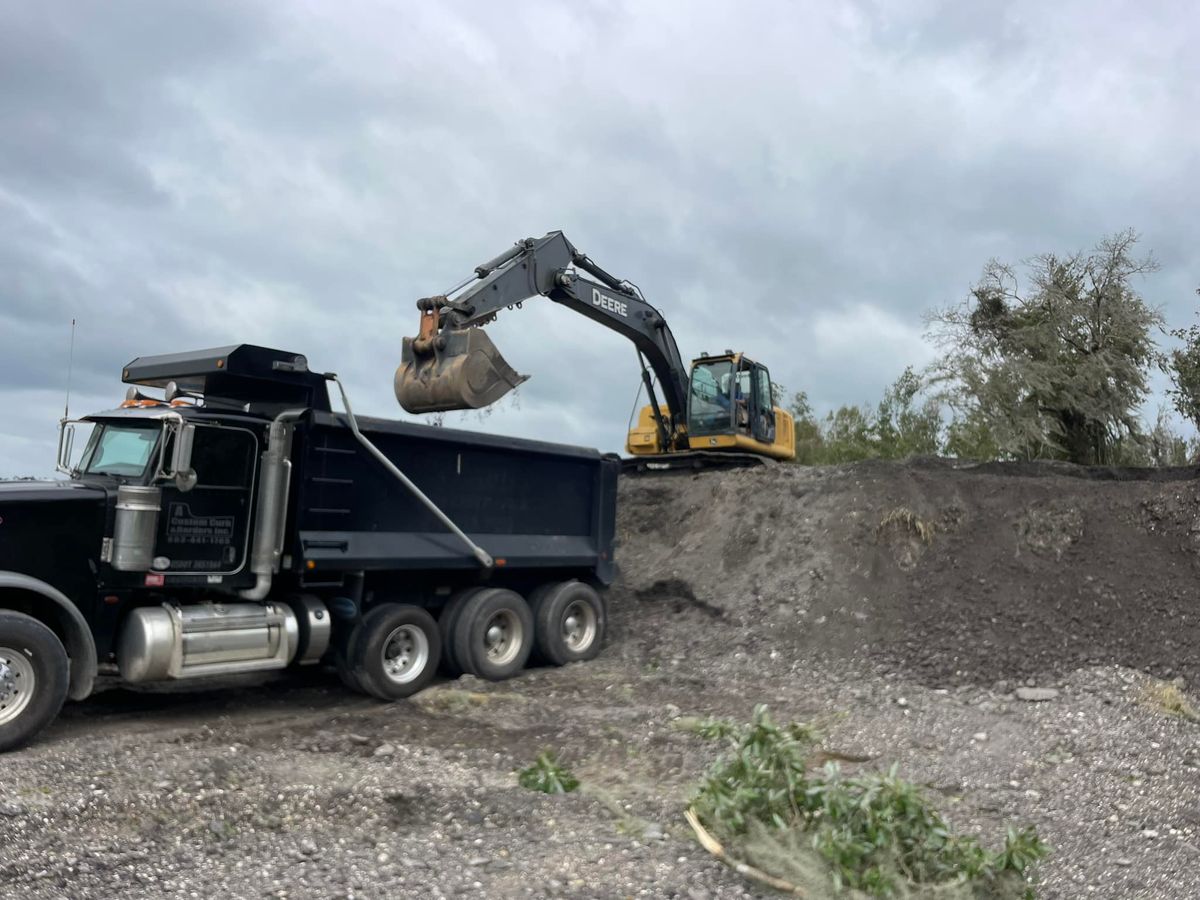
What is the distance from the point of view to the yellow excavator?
11.2 metres

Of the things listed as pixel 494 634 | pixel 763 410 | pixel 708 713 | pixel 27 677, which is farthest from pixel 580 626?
pixel 763 410

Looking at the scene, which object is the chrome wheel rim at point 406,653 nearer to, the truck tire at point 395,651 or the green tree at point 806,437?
the truck tire at point 395,651

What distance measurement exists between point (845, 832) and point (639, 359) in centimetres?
1331

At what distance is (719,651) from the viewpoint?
1208cm

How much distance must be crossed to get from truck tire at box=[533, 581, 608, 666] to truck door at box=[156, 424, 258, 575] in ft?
11.7

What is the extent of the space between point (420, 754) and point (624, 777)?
146 cm

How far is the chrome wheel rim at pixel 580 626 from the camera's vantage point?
11633mm

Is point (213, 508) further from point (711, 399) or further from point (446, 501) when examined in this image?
point (711, 399)

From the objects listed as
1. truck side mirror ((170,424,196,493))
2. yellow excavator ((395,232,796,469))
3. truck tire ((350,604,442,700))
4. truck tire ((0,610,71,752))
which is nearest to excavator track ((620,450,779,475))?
yellow excavator ((395,232,796,469))

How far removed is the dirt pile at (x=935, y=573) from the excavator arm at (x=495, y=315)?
3369mm

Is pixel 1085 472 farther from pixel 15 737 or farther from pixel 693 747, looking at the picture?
pixel 15 737

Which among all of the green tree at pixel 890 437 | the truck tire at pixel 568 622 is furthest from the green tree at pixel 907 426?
the truck tire at pixel 568 622

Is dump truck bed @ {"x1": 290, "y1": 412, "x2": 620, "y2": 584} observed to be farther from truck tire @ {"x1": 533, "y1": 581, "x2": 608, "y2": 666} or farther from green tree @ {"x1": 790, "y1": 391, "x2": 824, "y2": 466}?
green tree @ {"x1": 790, "y1": 391, "x2": 824, "y2": 466}

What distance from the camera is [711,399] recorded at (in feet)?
59.3
